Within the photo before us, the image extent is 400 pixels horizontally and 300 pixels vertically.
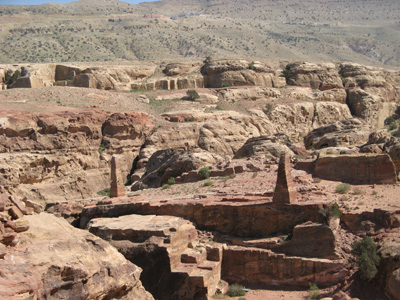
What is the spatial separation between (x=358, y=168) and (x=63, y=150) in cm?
1616

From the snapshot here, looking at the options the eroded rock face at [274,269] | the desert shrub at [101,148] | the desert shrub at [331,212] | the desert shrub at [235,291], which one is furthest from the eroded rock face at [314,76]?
the desert shrub at [235,291]

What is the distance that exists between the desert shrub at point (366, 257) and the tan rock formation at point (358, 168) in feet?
18.6

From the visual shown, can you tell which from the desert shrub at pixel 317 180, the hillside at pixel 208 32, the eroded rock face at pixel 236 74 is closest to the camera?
the desert shrub at pixel 317 180

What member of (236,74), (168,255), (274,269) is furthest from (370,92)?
(168,255)

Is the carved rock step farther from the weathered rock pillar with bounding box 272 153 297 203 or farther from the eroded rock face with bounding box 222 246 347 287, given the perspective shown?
the weathered rock pillar with bounding box 272 153 297 203

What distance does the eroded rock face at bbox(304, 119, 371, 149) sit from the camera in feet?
91.3

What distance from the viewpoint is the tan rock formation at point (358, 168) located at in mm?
19531

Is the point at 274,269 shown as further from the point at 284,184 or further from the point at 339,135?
the point at 339,135

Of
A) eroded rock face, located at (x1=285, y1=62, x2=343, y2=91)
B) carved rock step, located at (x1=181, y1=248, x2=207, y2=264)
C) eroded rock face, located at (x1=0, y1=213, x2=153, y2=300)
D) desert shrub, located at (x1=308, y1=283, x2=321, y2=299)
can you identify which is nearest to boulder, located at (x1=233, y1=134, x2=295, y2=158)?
carved rock step, located at (x1=181, y1=248, x2=207, y2=264)

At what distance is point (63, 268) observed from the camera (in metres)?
8.04

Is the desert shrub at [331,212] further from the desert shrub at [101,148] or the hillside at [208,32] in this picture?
the hillside at [208,32]

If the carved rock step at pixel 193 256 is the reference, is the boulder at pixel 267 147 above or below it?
above

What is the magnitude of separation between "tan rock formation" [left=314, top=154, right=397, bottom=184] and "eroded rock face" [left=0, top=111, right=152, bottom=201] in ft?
43.5

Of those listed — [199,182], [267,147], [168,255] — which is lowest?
[168,255]
